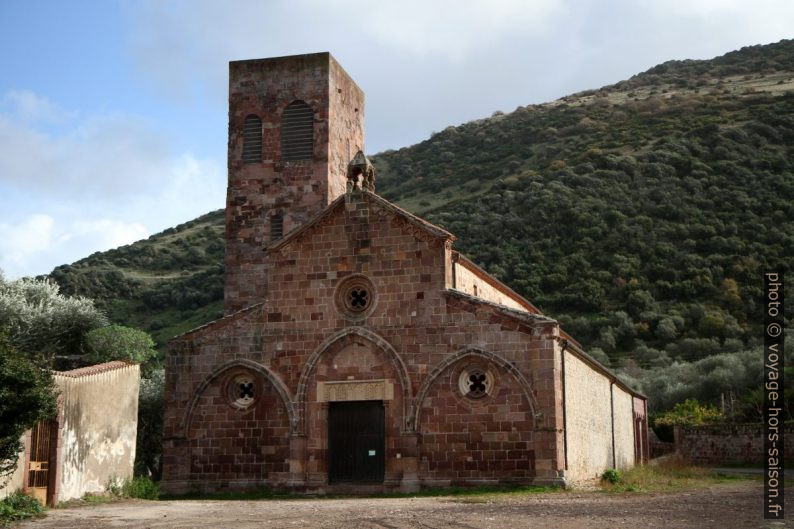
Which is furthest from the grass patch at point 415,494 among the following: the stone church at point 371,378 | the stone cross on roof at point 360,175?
the stone cross on roof at point 360,175

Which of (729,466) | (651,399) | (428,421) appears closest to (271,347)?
(428,421)

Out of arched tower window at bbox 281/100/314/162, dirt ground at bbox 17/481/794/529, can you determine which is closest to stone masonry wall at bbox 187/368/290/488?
dirt ground at bbox 17/481/794/529

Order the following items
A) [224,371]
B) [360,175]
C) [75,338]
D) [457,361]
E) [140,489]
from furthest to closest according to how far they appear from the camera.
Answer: [75,338]
[360,175]
[224,371]
[457,361]
[140,489]

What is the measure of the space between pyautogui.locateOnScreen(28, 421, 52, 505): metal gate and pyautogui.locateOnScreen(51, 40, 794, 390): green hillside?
107 ft

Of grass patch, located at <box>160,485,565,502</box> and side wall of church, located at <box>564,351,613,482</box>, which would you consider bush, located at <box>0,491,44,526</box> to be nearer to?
grass patch, located at <box>160,485,565,502</box>

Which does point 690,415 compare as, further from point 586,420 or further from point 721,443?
point 586,420

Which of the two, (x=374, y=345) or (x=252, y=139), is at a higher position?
(x=252, y=139)

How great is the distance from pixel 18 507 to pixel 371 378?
32.4 feet

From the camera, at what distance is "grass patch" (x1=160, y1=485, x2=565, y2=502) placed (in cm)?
2219

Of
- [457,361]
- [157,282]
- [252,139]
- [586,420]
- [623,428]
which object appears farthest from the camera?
[157,282]

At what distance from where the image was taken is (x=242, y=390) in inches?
1029

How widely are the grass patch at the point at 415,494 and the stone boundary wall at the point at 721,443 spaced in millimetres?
18583

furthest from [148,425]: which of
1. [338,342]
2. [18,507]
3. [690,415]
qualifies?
[690,415]

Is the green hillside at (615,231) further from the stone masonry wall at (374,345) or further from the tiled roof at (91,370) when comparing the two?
the tiled roof at (91,370)
